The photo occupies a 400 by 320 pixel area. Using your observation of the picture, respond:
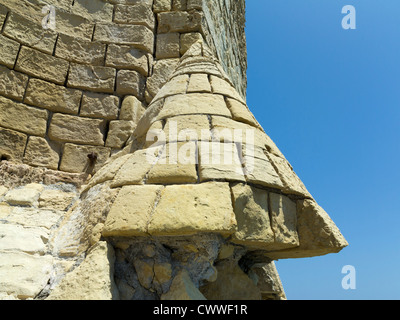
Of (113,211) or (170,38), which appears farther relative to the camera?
(170,38)

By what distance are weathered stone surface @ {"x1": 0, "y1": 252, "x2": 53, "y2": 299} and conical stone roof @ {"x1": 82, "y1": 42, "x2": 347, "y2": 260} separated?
0.55 m

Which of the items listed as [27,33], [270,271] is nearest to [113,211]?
[270,271]

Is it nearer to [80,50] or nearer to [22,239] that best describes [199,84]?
[22,239]

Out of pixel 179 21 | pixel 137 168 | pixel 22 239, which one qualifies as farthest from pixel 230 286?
pixel 179 21

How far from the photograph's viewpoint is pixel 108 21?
433 centimetres

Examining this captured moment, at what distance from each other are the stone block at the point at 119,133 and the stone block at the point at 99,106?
0.12m

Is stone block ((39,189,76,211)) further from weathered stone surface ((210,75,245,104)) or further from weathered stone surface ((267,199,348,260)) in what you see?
weathered stone surface ((267,199,348,260))

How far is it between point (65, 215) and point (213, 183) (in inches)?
59.9

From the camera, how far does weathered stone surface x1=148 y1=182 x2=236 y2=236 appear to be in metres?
1.77

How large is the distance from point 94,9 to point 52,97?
1.42 m

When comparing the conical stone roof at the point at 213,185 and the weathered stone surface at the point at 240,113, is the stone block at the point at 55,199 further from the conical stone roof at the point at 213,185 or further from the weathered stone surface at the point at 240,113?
the weathered stone surface at the point at 240,113

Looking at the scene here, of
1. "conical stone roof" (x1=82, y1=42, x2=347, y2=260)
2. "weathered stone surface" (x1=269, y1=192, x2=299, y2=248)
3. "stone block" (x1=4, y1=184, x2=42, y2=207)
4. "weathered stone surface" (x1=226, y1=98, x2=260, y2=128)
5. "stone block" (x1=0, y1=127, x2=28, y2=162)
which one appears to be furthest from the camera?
"stone block" (x1=0, y1=127, x2=28, y2=162)

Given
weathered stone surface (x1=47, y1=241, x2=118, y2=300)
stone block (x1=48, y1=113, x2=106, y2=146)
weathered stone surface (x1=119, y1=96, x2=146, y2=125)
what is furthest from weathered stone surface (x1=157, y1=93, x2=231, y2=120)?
stone block (x1=48, y1=113, x2=106, y2=146)
